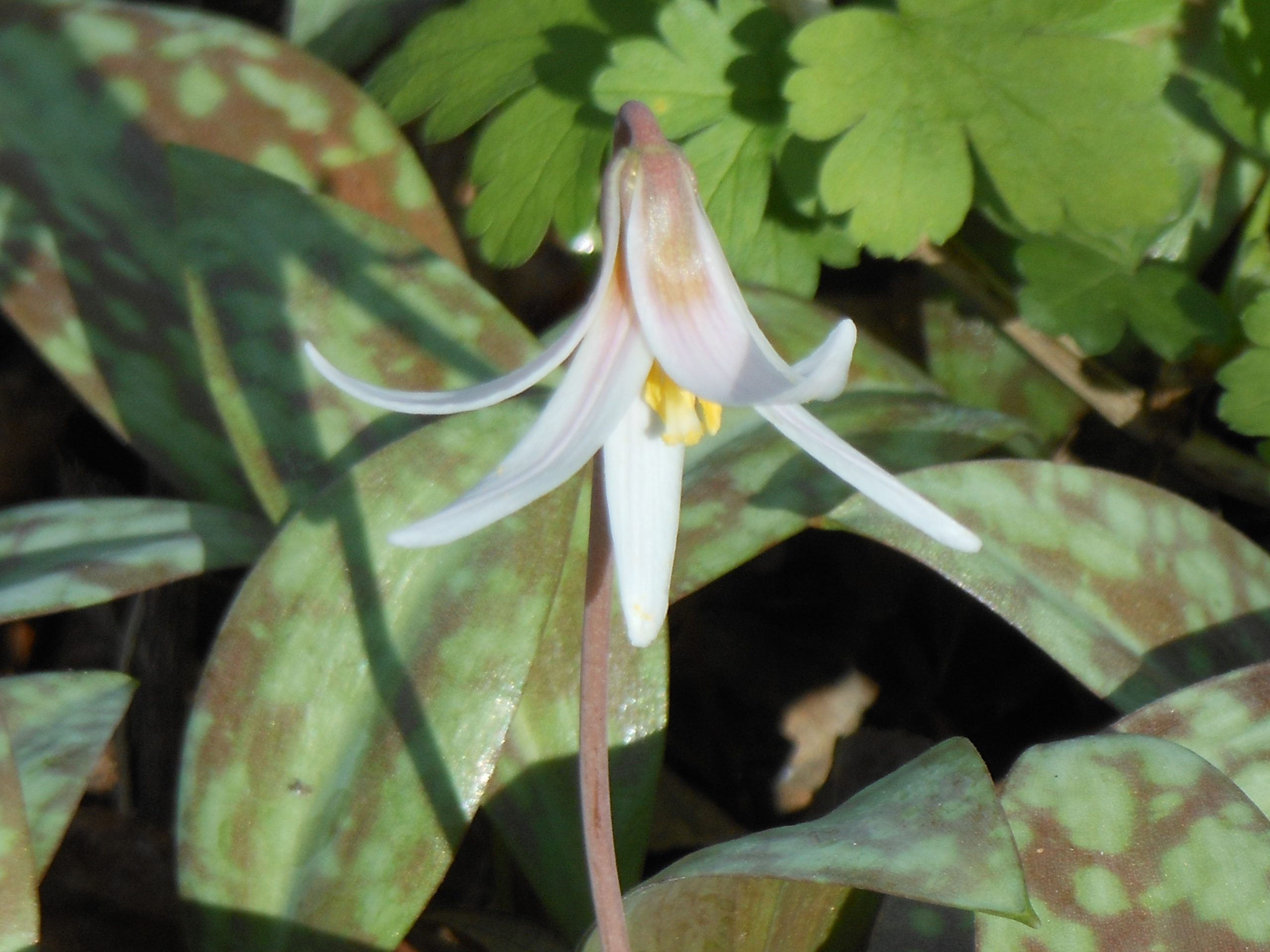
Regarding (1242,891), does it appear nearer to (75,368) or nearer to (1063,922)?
(1063,922)

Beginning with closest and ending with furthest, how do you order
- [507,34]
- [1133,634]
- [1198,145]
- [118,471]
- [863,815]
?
[863,815] < [1133,634] < [507,34] < [1198,145] < [118,471]

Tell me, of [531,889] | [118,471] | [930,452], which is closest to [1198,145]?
[930,452]

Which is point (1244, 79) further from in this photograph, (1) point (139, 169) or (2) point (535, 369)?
(1) point (139, 169)

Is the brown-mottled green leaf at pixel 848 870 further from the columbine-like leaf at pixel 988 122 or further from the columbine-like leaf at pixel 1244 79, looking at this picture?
the columbine-like leaf at pixel 1244 79

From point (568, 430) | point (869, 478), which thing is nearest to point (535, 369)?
point (568, 430)

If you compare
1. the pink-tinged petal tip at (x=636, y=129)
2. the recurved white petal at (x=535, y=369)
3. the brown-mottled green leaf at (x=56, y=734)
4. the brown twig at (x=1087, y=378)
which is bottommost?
the brown twig at (x=1087, y=378)

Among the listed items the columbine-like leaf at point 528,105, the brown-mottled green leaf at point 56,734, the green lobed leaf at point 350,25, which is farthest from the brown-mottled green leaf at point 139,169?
the brown-mottled green leaf at point 56,734
